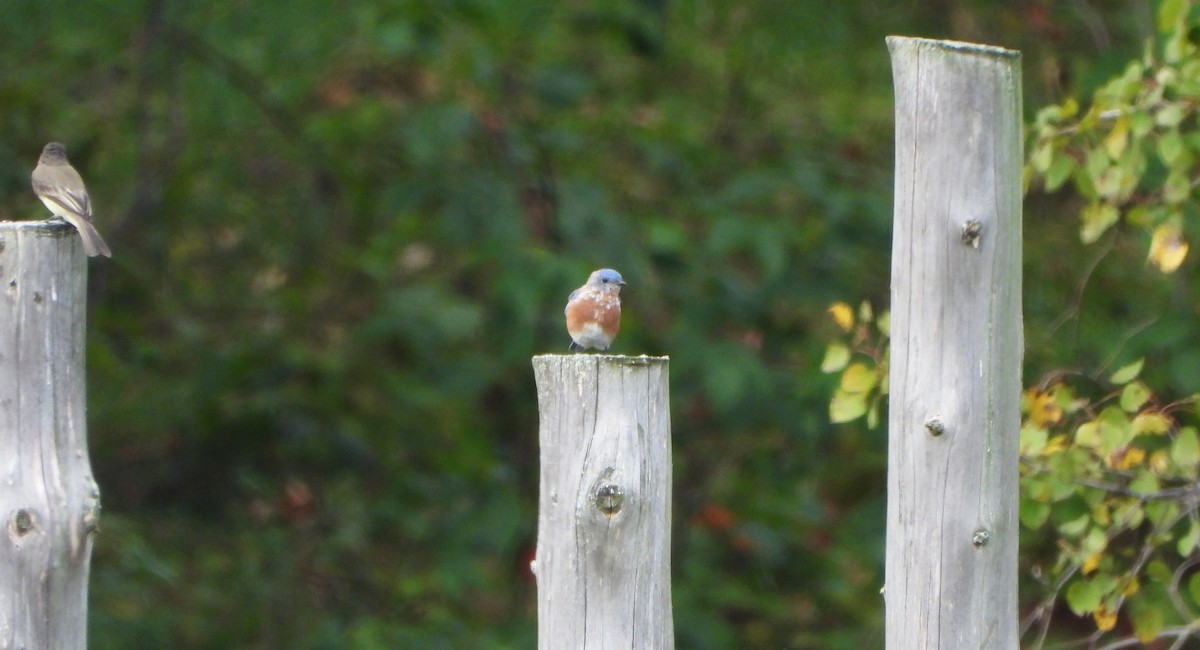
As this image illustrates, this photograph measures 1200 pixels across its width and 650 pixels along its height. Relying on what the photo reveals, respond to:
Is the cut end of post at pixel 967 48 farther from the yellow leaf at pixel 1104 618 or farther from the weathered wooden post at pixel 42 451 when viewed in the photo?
the weathered wooden post at pixel 42 451

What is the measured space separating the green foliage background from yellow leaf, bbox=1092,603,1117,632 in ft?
9.33

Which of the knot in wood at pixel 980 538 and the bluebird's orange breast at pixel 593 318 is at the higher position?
the bluebird's orange breast at pixel 593 318

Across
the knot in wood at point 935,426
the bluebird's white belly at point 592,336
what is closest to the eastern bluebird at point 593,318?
the bluebird's white belly at point 592,336

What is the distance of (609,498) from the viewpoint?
2.90 metres

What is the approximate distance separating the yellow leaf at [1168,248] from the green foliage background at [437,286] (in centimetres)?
253

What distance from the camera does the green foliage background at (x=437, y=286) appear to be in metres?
7.34

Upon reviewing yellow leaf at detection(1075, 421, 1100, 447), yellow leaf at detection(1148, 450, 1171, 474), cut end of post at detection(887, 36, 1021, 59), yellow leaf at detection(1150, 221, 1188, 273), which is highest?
cut end of post at detection(887, 36, 1021, 59)

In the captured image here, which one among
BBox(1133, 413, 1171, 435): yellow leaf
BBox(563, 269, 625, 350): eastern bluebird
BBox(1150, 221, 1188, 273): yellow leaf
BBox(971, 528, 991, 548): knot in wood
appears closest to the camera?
BBox(971, 528, 991, 548): knot in wood

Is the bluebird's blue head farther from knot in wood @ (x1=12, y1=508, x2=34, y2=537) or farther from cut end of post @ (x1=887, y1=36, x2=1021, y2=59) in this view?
knot in wood @ (x1=12, y1=508, x2=34, y2=537)

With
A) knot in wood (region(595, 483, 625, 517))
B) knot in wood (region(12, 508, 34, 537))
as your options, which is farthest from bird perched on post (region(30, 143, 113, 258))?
knot in wood (region(595, 483, 625, 517))

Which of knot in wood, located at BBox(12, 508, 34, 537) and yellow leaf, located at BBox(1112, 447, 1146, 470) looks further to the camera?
yellow leaf, located at BBox(1112, 447, 1146, 470)

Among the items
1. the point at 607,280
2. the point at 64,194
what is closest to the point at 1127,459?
the point at 607,280

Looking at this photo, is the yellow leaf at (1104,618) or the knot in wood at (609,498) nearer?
the knot in wood at (609,498)

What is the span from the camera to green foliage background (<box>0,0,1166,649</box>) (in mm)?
7336
